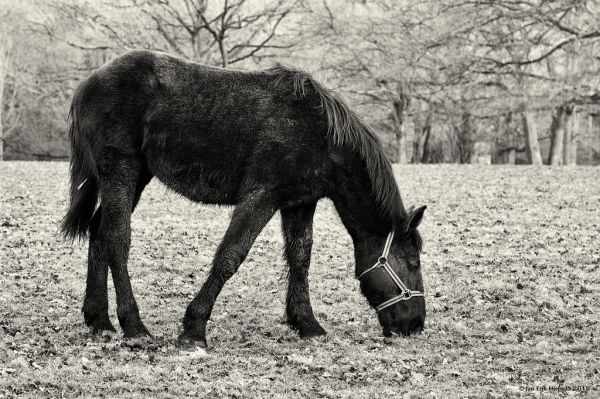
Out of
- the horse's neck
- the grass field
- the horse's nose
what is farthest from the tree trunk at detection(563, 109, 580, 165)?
the horse's neck

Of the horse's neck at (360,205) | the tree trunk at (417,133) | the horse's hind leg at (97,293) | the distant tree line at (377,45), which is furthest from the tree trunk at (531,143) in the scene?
the horse's hind leg at (97,293)

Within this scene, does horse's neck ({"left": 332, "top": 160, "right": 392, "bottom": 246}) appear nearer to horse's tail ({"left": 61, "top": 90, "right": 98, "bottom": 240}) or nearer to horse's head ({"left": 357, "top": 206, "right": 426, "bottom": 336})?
horse's head ({"left": 357, "top": 206, "right": 426, "bottom": 336})

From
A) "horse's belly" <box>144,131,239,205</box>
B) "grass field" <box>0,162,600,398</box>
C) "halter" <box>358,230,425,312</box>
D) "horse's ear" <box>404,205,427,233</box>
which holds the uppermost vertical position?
"horse's belly" <box>144,131,239,205</box>

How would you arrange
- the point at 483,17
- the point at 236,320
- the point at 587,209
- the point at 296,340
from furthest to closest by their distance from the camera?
1. the point at 483,17
2. the point at 587,209
3. the point at 236,320
4. the point at 296,340

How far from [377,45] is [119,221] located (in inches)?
804

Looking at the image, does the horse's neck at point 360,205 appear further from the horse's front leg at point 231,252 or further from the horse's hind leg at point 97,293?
the horse's hind leg at point 97,293

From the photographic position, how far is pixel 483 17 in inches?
795

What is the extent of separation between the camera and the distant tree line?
20609 millimetres

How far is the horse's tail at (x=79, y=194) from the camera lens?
647 centimetres

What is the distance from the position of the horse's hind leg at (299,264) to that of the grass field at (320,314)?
0.19 meters

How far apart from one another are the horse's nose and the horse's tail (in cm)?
284

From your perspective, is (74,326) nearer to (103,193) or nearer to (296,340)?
(103,193)

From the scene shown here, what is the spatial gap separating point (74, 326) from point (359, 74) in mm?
24279

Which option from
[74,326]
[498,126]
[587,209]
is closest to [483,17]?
[587,209]
